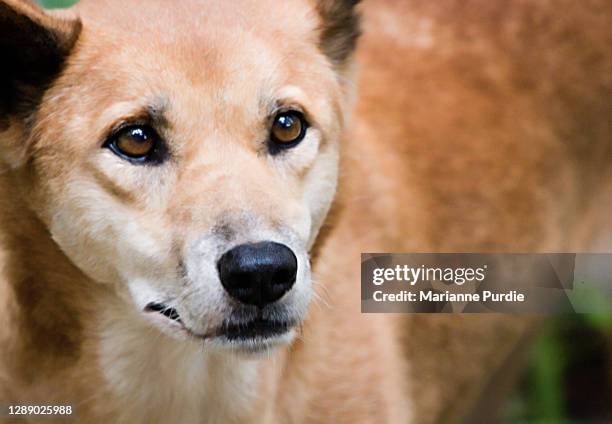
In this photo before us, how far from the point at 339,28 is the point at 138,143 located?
61cm

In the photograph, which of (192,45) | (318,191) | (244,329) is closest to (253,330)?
(244,329)

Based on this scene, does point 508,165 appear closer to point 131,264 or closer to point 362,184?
point 362,184

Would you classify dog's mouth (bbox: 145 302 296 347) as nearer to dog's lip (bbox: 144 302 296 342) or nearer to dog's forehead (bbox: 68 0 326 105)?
dog's lip (bbox: 144 302 296 342)

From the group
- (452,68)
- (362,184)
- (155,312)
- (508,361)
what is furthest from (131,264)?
(508,361)

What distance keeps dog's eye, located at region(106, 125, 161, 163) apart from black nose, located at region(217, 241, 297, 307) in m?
0.27

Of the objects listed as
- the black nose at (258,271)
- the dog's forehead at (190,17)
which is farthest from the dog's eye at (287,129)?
the black nose at (258,271)

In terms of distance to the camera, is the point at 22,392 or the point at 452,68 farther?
the point at 452,68

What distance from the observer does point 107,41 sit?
2.19 meters

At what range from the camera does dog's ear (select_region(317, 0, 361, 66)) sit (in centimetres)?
246

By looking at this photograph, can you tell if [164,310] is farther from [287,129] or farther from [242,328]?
[287,129]

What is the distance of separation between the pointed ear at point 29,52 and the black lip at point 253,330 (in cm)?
59

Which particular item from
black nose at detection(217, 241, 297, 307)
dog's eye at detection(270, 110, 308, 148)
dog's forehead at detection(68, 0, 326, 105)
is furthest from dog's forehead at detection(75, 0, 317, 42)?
black nose at detection(217, 241, 297, 307)

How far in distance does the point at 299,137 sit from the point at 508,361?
1.42 metres

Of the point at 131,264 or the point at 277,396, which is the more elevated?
the point at 131,264
